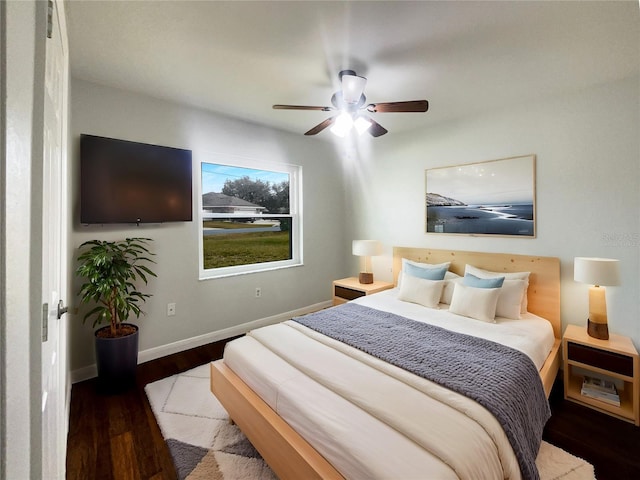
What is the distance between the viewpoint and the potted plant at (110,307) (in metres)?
2.31

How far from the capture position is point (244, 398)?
5.81 ft

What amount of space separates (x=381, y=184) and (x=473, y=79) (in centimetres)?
183

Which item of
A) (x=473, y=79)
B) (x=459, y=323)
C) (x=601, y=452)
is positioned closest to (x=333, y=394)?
(x=459, y=323)

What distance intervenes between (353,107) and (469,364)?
1.95m

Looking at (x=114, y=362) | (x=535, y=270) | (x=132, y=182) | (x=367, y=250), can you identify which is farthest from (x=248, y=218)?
(x=535, y=270)

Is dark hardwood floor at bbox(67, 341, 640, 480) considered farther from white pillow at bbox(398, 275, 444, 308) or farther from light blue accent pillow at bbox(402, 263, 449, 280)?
light blue accent pillow at bbox(402, 263, 449, 280)

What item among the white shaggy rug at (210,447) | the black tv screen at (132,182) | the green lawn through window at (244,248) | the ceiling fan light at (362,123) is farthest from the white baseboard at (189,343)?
the ceiling fan light at (362,123)

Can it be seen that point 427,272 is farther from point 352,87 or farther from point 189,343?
point 189,343

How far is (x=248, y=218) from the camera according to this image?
376 cm

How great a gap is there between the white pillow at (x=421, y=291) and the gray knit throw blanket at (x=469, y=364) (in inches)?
20.7

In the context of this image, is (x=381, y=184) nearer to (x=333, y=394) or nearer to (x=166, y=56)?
(x=166, y=56)

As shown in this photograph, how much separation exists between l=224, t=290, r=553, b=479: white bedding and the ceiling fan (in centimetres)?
166

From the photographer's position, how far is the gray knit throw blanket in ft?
4.85

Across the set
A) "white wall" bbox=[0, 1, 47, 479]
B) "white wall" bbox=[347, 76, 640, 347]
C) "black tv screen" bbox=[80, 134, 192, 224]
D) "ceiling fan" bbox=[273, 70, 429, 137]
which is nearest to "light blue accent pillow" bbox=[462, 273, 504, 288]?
"white wall" bbox=[347, 76, 640, 347]
